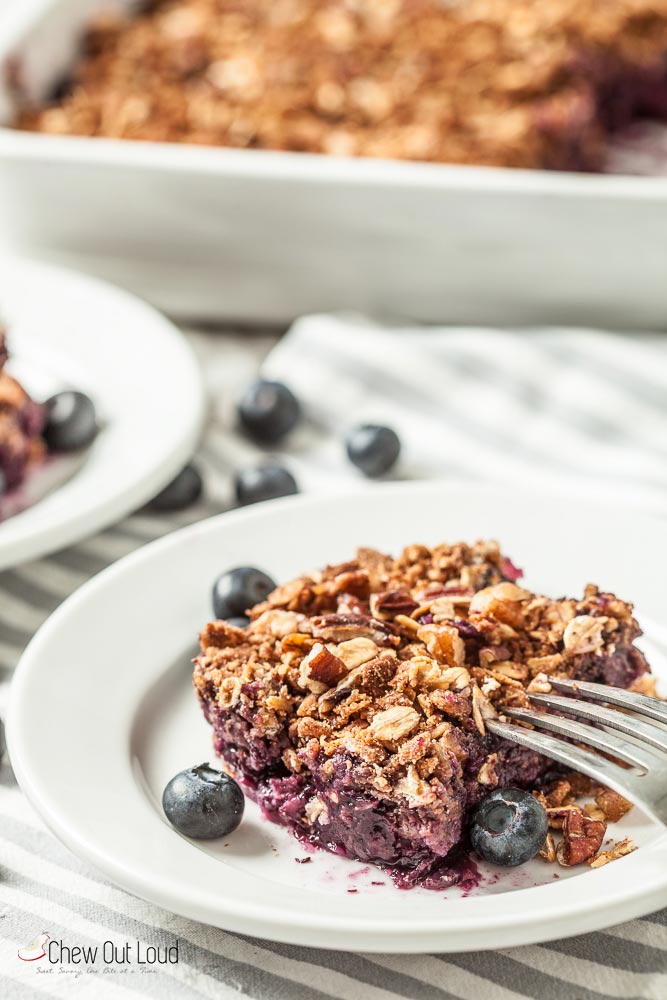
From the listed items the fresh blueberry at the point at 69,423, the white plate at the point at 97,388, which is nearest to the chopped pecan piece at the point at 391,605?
the white plate at the point at 97,388

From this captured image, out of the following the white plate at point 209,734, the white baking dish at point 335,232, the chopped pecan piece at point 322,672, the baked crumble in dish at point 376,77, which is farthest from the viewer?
the baked crumble in dish at point 376,77

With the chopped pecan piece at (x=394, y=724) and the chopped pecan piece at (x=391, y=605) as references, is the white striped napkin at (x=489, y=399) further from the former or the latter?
the chopped pecan piece at (x=394, y=724)

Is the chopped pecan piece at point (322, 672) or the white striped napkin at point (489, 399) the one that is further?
the white striped napkin at point (489, 399)

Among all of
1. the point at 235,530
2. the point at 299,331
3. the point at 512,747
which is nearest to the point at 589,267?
the point at 299,331

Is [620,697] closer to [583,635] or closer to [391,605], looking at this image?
[583,635]

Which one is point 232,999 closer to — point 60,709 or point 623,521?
point 60,709

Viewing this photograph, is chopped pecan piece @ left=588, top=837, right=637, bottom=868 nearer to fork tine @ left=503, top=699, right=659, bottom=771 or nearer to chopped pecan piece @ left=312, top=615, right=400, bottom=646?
fork tine @ left=503, top=699, right=659, bottom=771
